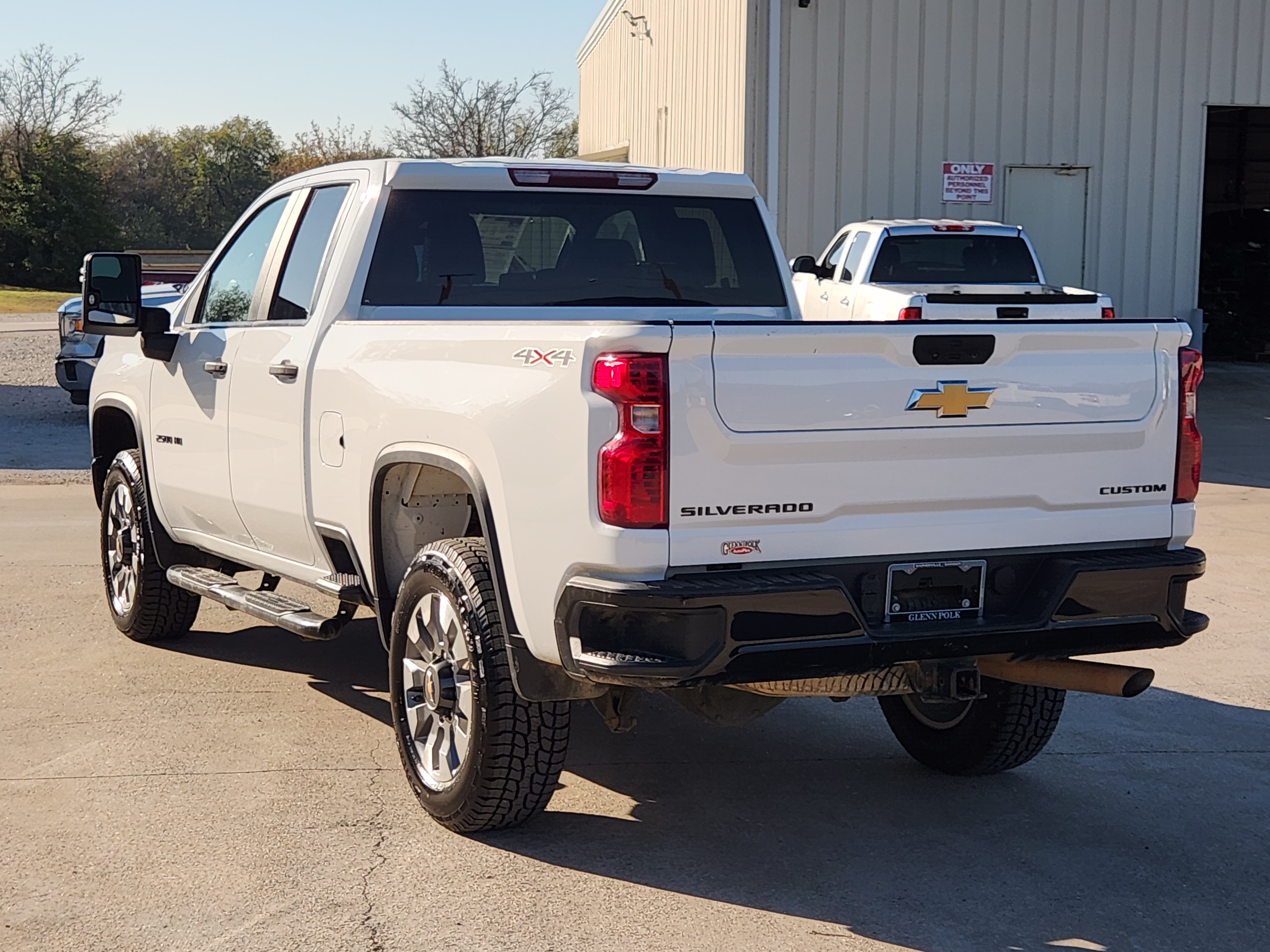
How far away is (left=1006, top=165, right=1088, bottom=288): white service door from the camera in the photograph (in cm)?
1964

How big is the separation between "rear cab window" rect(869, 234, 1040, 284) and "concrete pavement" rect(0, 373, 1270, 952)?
8517mm

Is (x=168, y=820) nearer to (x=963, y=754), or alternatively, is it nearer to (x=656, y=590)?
(x=656, y=590)

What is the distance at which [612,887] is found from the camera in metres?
4.30

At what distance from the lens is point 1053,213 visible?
1978 cm

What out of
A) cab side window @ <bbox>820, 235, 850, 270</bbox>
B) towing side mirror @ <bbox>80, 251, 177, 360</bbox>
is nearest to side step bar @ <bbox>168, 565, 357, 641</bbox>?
towing side mirror @ <bbox>80, 251, 177, 360</bbox>

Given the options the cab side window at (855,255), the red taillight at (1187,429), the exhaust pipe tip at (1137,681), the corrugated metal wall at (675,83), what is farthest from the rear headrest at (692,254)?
the corrugated metal wall at (675,83)

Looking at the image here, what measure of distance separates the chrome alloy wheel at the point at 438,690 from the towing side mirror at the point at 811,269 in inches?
445

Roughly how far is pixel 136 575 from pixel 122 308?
131 cm

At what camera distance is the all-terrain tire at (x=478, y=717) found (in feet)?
14.6

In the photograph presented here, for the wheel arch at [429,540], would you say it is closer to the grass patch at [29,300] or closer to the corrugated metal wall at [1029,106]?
the corrugated metal wall at [1029,106]

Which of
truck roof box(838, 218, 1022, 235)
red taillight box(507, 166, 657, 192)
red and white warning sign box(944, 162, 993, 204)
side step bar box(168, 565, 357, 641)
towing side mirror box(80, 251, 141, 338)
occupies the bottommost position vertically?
side step bar box(168, 565, 357, 641)

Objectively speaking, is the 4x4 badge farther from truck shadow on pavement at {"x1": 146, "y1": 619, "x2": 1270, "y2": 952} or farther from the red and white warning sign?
the red and white warning sign

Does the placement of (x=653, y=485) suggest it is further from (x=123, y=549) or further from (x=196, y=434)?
(x=123, y=549)

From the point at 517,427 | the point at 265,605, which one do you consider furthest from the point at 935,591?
the point at 265,605
